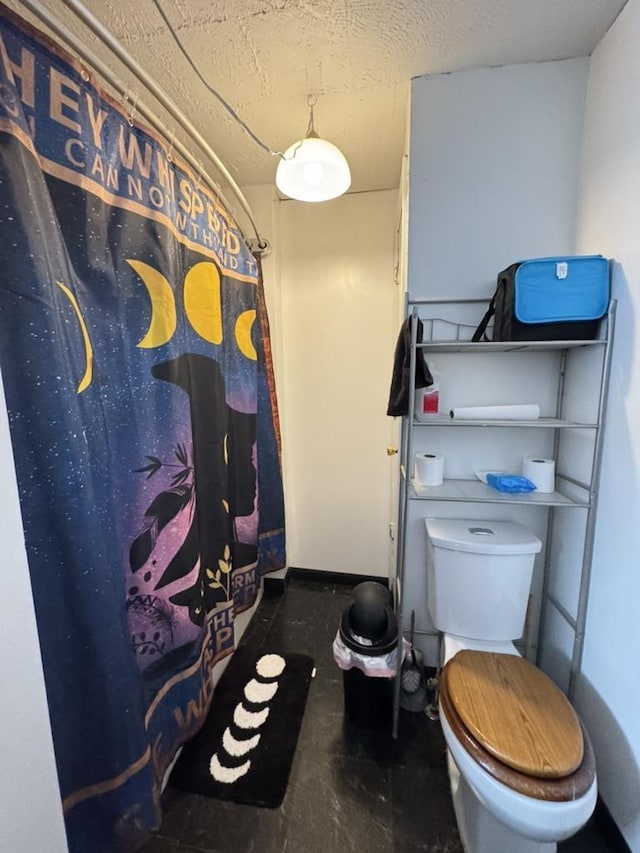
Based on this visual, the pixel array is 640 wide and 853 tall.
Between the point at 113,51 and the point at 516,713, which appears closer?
the point at 113,51

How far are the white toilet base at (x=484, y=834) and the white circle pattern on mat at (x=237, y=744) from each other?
72cm

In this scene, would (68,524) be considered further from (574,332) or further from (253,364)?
(574,332)

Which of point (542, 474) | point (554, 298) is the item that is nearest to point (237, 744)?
point (542, 474)

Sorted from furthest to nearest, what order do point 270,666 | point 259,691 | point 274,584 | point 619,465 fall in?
point 274,584, point 270,666, point 259,691, point 619,465

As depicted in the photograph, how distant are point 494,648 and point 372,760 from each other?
60 centimetres

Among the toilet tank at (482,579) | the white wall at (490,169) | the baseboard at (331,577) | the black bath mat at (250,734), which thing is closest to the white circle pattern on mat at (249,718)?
the black bath mat at (250,734)

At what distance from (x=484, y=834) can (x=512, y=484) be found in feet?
3.21

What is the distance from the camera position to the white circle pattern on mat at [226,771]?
119cm

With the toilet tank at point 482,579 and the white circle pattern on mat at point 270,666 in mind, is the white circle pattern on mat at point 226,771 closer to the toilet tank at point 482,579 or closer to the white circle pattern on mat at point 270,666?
the white circle pattern on mat at point 270,666

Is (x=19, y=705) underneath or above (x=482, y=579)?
above

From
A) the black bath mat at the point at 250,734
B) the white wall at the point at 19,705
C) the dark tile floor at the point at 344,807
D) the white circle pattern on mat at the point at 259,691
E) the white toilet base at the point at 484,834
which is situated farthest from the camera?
the white circle pattern on mat at the point at 259,691

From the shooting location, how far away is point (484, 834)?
0.94 metres

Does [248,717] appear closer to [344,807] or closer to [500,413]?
[344,807]

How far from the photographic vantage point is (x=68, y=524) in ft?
2.27
